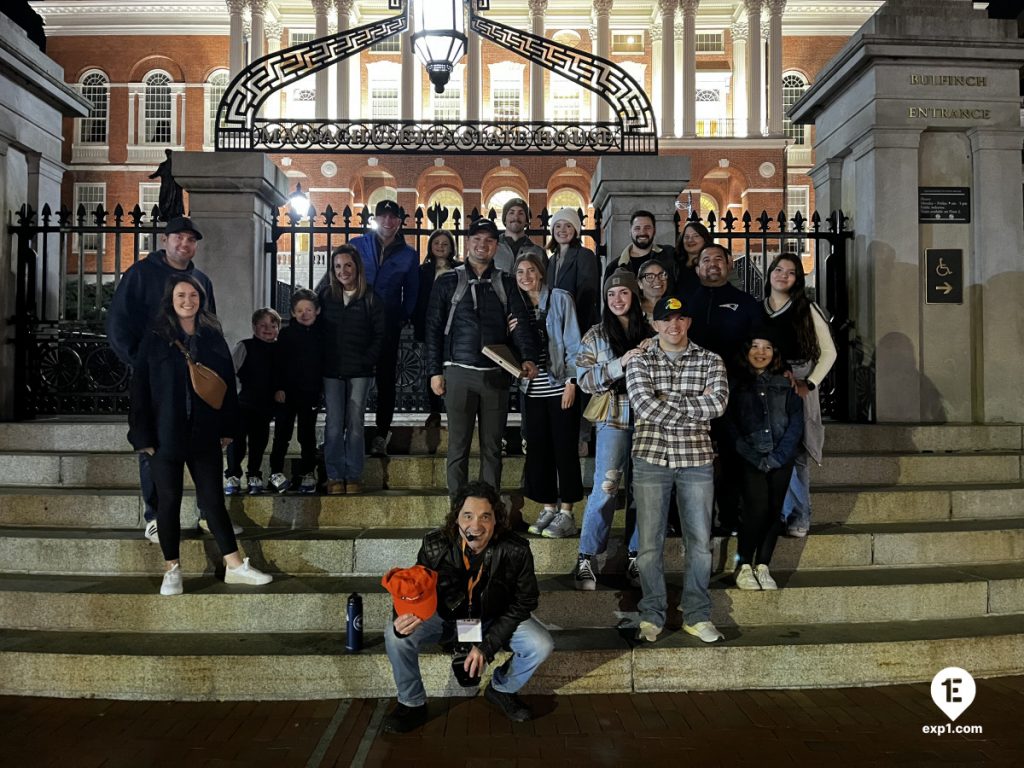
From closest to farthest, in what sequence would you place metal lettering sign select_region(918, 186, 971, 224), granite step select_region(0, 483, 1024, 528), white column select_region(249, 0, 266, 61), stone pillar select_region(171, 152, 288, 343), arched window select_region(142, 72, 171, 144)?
granite step select_region(0, 483, 1024, 528), stone pillar select_region(171, 152, 288, 343), metal lettering sign select_region(918, 186, 971, 224), white column select_region(249, 0, 266, 61), arched window select_region(142, 72, 171, 144)

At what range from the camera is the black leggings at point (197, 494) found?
4.93 meters

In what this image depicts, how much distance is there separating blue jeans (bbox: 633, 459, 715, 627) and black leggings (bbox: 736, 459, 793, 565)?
0.50 meters

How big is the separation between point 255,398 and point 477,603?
2837mm

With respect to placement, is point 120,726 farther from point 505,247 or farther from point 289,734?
point 505,247

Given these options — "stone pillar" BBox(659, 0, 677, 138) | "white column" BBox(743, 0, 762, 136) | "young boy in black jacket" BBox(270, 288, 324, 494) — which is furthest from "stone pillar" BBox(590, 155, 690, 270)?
"white column" BBox(743, 0, 762, 136)

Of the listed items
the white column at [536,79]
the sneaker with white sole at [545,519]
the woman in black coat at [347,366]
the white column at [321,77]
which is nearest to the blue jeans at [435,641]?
the sneaker with white sole at [545,519]

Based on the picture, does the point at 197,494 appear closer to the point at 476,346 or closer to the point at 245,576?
the point at 245,576

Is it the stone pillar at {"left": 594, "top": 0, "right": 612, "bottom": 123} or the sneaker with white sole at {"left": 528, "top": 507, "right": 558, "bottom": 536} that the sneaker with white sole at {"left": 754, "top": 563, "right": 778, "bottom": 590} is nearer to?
the sneaker with white sole at {"left": 528, "top": 507, "right": 558, "bottom": 536}

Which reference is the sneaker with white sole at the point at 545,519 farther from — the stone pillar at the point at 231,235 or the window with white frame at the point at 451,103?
the window with white frame at the point at 451,103

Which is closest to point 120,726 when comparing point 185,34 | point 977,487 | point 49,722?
point 49,722

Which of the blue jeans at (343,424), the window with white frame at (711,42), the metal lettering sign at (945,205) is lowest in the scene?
the blue jeans at (343,424)

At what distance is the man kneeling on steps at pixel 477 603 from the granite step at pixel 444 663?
0.38 meters

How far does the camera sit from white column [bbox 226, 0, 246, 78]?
137 ft

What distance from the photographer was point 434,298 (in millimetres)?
5691
